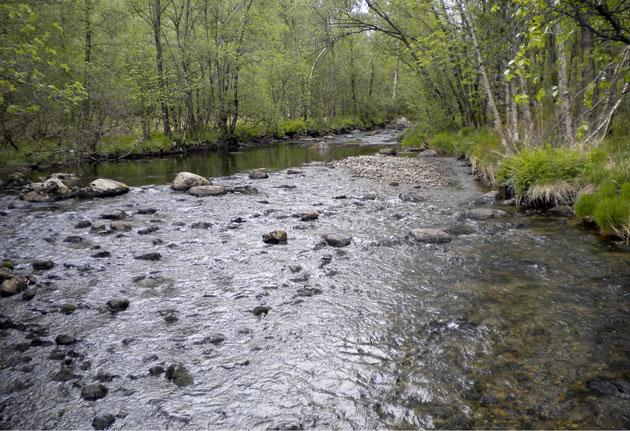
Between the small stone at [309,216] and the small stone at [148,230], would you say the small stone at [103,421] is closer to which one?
the small stone at [148,230]

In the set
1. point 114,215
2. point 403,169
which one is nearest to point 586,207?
point 403,169

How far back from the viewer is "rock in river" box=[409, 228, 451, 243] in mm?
9586

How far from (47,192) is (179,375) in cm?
1397

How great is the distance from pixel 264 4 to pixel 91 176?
74.3 feet

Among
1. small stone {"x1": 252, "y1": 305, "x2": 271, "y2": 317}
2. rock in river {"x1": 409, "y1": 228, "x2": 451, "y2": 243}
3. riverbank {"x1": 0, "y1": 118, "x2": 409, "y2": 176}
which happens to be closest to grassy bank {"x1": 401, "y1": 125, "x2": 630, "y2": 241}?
rock in river {"x1": 409, "y1": 228, "x2": 451, "y2": 243}

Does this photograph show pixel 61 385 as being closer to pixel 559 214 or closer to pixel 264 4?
pixel 559 214

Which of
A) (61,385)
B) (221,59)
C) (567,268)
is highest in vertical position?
(221,59)

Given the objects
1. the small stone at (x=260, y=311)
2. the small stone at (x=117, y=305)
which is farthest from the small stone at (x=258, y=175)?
the small stone at (x=260, y=311)

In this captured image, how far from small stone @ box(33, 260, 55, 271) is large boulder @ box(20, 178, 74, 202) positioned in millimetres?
7730

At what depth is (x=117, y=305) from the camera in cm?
667

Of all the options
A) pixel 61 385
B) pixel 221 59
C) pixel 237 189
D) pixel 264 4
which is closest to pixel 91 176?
pixel 237 189

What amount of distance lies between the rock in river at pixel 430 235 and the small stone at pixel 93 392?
23.5 ft

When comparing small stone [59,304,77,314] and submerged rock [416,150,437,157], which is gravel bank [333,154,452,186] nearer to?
submerged rock [416,150,437,157]

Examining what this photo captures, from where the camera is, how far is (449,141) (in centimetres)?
2642
